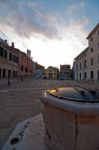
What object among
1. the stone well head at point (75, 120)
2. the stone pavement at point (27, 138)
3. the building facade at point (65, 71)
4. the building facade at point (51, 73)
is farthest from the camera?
the building facade at point (51, 73)

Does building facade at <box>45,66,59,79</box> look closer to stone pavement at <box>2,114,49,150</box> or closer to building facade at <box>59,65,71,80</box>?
building facade at <box>59,65,71,80</box>

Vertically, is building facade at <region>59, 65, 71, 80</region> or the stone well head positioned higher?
building facade at <region>59, 65, 71, 80</region>

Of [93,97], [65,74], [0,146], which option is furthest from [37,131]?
[65,74]

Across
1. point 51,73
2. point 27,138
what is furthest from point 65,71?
point 27,138

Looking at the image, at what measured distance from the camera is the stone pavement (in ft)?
11.2

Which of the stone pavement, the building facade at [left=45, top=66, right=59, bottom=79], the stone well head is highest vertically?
the building facade at [left=45, top=66, right=59, bottom=79]

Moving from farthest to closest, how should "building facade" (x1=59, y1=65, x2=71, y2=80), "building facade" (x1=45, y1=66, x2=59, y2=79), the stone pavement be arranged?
"building facade" (x1=45, y1=66, x2=59, y2=79) → "building facade" (x1=59, y1=65, x2=71, y2=80) → the stone pavement

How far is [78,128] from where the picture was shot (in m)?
2.46

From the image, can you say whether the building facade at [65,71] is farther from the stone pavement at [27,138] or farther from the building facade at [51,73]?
the stone pavement at [27,138]

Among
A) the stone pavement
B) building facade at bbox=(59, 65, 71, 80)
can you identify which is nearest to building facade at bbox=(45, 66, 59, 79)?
building facade at bbox=(59, 65, 71, 80)

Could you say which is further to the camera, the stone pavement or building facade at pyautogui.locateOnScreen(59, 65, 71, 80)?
building facade at pyautogui.locateOnScreen(59, 65, 71, 80)

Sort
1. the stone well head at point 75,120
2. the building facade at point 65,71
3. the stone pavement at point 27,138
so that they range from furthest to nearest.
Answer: the building facade at point 65,71, the stone pavement at point 27,138, the stone well head at point 75,120

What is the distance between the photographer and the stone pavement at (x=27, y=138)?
3404 millimetres

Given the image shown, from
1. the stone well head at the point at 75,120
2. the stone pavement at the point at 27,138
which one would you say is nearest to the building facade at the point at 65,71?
the stone pavement at the point at 27,138
